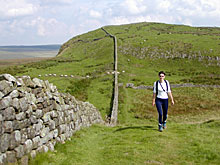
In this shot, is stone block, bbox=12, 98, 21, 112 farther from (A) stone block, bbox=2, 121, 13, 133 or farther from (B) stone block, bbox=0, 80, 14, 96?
(A) stone block, bbox=2, 121, 13, 133

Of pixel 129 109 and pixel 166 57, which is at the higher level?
pixel 166 57

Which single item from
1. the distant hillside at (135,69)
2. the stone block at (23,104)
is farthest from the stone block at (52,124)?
the distant hillside at (135,69)

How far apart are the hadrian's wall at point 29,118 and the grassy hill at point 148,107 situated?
0.78 m

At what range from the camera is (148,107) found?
38.3 m

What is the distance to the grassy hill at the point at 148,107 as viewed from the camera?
10.4 m

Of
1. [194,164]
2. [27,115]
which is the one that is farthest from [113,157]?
[27,115]

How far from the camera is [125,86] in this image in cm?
5212

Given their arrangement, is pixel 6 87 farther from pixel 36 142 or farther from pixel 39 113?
pixel 36 142

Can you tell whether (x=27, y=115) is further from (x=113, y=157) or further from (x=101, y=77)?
(x=101, y=77)

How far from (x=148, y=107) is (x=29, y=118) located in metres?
30.5

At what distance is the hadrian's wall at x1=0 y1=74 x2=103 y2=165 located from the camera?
8078mm

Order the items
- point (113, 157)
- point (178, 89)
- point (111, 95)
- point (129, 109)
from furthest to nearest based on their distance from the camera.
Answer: point (178, 89) < point (111, 95) < point (129, 109) < point (113, 157)

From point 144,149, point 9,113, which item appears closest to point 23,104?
point 9,113

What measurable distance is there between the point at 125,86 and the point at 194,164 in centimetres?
4297
